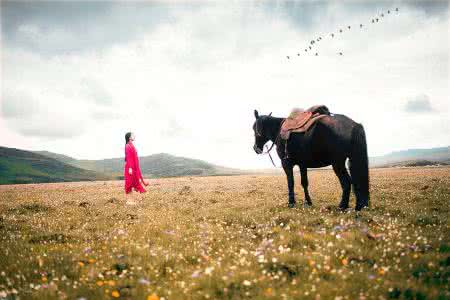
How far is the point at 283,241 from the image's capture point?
8.04 metres

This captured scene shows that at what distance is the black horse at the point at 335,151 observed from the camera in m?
11.3

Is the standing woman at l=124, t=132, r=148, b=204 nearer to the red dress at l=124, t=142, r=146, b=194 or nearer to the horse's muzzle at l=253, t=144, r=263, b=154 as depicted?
the red dress at l=124, t=142, r=146, b=194

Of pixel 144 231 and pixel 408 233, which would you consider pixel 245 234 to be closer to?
pixel 144 231

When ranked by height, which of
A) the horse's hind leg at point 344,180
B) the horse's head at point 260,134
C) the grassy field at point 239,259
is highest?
the horse's head at point 260,134

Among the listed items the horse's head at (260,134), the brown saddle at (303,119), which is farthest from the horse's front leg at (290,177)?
the horse's head at (260,134)

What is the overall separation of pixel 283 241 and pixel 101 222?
305 inches

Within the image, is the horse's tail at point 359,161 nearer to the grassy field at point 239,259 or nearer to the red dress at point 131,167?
the grassy field at point 239,259

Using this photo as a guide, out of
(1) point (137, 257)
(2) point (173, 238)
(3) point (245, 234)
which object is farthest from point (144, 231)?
(3) point (245, 234)

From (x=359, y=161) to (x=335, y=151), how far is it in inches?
37.6

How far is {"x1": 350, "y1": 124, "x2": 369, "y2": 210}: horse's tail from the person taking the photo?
11.2 meters

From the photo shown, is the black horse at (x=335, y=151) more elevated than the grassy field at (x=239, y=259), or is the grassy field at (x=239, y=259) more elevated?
the black horse at (x=335, y=151)

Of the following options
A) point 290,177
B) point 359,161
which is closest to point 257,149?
point 290,177

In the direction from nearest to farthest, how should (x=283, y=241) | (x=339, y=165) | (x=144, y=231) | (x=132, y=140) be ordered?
(x=283, y=241)
(x=144, y=231)
(x=339, y=165)
(x=132, y=140)

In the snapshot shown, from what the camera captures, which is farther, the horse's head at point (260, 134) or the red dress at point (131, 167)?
the red dress at point (131, 167)
